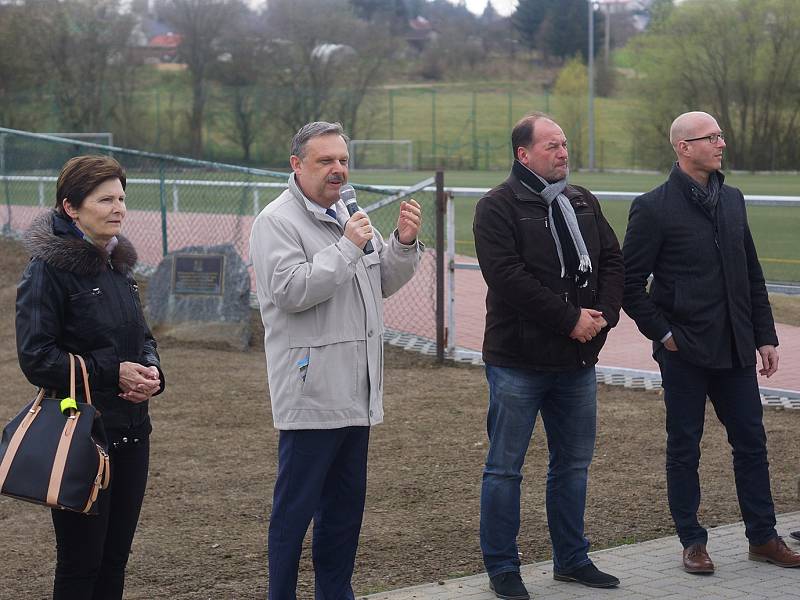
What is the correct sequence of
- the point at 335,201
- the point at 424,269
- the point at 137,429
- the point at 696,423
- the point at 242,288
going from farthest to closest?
the point at 424,269
the point at 242,288
the point at 696,423
the point at 335,201
the point at 137,429

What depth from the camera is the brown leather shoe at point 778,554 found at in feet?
16.8

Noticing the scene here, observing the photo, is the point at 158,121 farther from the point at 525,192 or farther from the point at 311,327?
the point at 311,327

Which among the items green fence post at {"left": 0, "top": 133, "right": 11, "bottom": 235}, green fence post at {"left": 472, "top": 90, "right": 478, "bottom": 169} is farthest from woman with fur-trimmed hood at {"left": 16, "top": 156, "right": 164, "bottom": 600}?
green fence post at {"left": 472, "top": 90, "right": 478, "bottom": 169}

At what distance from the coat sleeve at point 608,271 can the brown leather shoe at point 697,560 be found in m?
1.03

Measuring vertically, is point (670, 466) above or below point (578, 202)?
below

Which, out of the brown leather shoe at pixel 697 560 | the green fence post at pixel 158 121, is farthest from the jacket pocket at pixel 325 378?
the green fence post at pixel 158 121

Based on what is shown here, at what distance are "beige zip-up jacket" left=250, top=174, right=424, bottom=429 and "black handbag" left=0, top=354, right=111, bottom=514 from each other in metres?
0.71

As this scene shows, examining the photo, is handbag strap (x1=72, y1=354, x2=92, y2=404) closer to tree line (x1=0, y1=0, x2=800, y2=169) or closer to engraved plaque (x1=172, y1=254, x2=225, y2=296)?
engraved plaque (x1=172, y1=254, x2=225, y2=296)

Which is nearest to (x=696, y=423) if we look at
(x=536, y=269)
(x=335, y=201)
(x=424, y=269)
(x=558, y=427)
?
(x=558, y=427)

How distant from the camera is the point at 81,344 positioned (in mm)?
3812

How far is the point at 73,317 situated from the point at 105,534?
0.70 metres

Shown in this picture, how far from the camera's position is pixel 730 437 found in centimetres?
524

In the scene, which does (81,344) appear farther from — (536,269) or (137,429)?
(536,269)

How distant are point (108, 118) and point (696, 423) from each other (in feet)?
174
